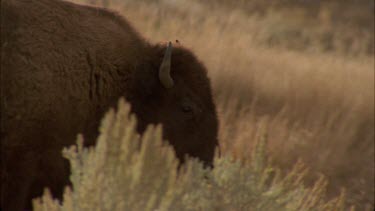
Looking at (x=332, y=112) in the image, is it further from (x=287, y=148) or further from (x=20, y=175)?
(x=20, y=175)

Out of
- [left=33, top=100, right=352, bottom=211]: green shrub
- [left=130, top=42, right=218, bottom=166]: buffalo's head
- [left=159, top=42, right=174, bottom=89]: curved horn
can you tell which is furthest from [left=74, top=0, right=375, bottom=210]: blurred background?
[left=33, top=100, right=352, bottom=211]: green shrub

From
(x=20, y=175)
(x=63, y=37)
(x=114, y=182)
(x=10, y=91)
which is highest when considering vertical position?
(x=63, y=37)

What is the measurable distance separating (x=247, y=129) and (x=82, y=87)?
2.99 m

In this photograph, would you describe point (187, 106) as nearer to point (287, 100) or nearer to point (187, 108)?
point (187, 108)

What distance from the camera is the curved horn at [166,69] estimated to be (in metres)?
4.26

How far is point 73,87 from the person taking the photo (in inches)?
154

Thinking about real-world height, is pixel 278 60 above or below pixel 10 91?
above

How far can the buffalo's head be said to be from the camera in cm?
432

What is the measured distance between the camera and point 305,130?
7594 mm

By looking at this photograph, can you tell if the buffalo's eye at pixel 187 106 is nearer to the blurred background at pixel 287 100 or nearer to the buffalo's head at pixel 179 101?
the buffalo's head at pixel 179 101

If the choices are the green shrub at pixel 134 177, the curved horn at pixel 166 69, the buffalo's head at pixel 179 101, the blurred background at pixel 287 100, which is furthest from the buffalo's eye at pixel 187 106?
the blurred background at pixel 287 100

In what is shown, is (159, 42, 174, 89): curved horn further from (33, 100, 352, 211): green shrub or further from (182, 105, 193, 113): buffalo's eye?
(33, 100, 352, 211): green shrub

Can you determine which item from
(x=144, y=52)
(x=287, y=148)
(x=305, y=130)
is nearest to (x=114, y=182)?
(x=144, y=52)

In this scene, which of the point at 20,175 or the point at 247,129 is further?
the point at 247,129
